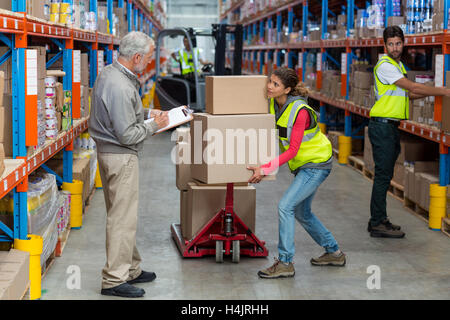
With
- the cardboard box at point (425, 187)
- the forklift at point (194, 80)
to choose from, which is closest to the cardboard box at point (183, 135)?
the cardboard box at point (425, 187)

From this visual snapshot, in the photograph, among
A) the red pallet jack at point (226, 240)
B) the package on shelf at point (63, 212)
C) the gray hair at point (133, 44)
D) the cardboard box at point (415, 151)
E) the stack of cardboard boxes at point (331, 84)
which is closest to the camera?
the gray hair at point (133, 44)

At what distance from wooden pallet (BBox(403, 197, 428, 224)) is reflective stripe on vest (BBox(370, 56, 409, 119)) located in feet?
4.35

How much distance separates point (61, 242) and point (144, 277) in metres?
1.14

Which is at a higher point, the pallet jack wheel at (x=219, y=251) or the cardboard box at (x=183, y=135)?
the cardboard box at (x=183, y=135)

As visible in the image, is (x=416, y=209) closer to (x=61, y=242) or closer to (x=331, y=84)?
(x=61, y=242)

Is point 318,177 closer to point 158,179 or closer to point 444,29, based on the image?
point 444,29

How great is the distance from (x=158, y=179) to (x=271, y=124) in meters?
4.55

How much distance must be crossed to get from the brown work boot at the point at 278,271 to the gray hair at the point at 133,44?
1899 mm

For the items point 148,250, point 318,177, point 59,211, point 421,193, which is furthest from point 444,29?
point 59,211

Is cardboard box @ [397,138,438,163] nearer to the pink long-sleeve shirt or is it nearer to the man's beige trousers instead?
the pink long-sleeve shirt

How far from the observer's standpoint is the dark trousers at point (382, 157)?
6.26 m

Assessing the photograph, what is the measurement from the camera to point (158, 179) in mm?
9273

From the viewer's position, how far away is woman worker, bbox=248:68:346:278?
15.6 ft

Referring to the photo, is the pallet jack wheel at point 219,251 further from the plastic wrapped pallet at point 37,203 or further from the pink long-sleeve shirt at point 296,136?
the plastic wrapped pallet at point 37,203
